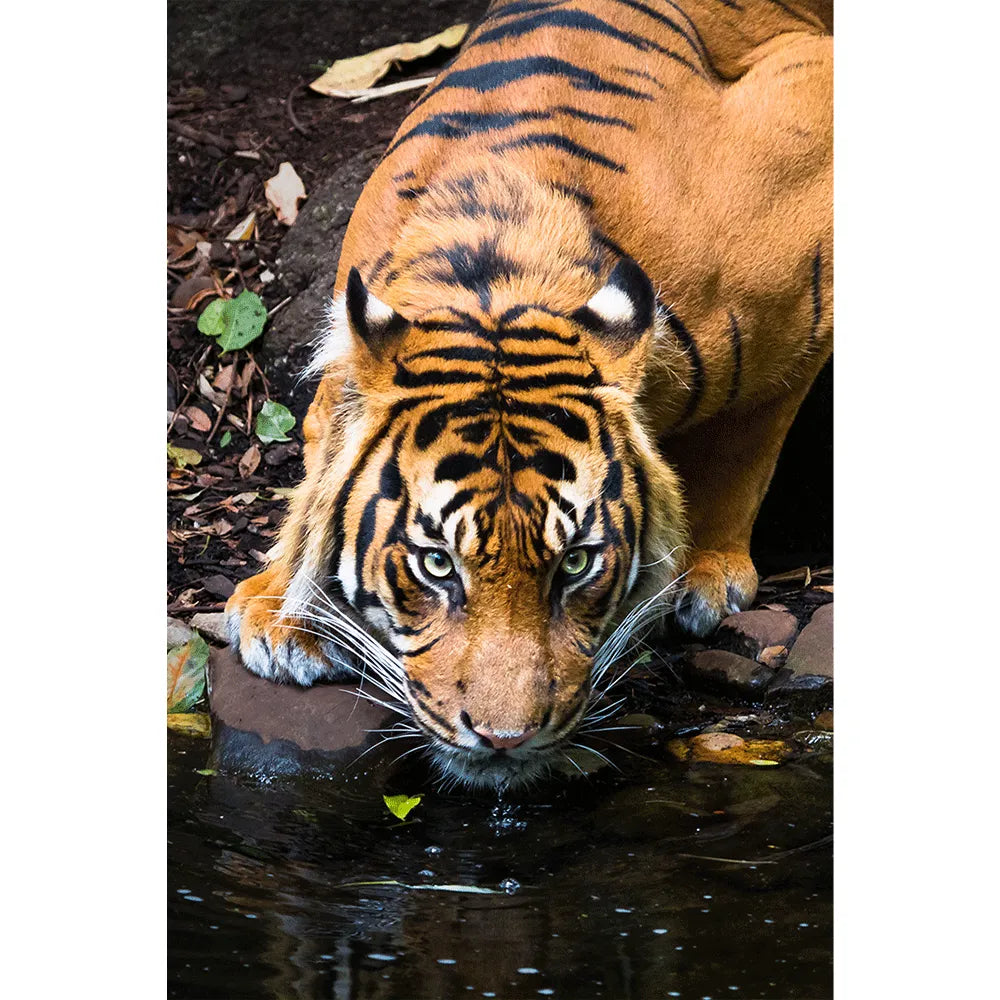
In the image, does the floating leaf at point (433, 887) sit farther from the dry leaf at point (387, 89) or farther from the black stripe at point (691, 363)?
the dry leaf at point (387, 89)

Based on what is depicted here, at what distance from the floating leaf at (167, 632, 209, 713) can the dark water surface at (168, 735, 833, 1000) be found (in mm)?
207

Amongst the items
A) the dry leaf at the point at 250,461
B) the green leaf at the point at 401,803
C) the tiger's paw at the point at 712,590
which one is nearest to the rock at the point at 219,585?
the dry leaf at the point at 250,461

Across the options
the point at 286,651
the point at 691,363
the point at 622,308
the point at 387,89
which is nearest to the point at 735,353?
the point at 691,363

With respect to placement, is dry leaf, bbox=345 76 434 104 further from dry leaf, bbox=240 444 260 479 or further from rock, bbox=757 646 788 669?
rock, bbox=757 646 788 669

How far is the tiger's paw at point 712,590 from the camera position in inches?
142

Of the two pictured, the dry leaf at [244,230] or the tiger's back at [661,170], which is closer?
the tiger's back at [661,170]

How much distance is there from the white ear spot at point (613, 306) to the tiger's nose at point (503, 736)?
83cm

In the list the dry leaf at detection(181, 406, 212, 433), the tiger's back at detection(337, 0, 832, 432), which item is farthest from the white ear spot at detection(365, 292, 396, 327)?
the dry leaf at detection(181, 406, 212, 433)

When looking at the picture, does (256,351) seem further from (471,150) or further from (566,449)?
(566,449)

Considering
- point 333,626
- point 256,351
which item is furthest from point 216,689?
point 256,351

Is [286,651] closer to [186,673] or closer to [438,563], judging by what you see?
[186,673]

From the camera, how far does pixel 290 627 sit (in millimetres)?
3100

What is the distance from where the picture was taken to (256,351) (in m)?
4.61

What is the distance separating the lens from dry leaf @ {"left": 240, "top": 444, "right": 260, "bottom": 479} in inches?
166
